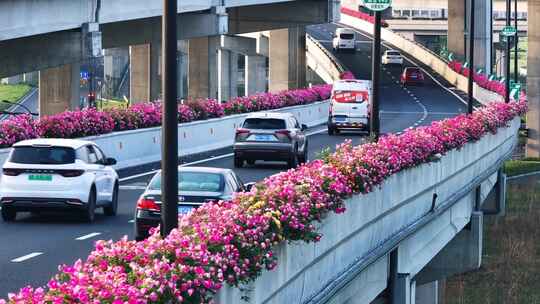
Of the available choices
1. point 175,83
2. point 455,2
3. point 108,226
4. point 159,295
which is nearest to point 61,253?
point 108,226

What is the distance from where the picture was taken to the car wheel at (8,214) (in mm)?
Result: 26234

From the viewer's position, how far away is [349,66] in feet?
385

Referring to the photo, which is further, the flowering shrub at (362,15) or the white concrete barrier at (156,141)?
the flowering shrub at (362,15)

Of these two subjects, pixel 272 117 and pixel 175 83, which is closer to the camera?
pixel 175 83

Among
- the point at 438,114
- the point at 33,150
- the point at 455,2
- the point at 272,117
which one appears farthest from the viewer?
the point at 455,2

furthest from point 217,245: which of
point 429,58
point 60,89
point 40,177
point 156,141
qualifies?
point 429,58

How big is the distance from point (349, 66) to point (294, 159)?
7615 cm

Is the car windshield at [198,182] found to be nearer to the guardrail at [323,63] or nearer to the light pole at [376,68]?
the light pole at [376,68]

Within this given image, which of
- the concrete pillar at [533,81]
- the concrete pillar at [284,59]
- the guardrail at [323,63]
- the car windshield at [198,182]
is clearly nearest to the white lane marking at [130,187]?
the car windshield at [198,182]

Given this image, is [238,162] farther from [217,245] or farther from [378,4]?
[217,245]

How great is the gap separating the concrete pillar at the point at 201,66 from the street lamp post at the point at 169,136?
70.6 m

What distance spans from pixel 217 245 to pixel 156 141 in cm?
3349

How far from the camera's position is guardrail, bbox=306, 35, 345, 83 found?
106 meters

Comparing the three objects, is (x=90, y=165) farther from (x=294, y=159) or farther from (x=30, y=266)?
(x=294, y=159)
